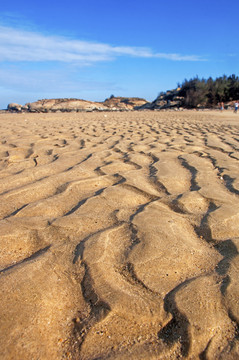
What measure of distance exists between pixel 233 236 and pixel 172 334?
0.69 metres

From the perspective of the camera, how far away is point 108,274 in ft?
→ 3.68

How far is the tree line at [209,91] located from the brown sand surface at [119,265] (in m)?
19.1

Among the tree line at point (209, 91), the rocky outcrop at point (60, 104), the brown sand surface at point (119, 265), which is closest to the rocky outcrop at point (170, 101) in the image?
the tree line at point (209, 91)

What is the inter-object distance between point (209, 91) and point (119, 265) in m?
22.7

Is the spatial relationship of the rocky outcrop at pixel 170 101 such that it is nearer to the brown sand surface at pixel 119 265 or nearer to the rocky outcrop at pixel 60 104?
the rocky outcrop at pixel 60 104

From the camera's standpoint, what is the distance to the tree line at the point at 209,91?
20.1 meters

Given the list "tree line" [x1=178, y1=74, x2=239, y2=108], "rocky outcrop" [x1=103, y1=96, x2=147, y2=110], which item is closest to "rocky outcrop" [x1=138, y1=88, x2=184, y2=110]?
"tree line" [x1=178, y1=74, x2=239, y2=108]

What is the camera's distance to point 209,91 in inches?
851

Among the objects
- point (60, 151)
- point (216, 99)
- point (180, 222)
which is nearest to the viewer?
point (180, 222)

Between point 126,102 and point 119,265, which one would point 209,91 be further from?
point 119,265

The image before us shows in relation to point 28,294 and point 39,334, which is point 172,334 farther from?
point 28,294

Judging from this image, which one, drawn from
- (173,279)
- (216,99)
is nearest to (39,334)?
(173,279)

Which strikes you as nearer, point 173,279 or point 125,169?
point 173,279

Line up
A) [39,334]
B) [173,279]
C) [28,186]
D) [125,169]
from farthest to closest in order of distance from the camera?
[125,169], [28,186], [173,279], [39,334]
